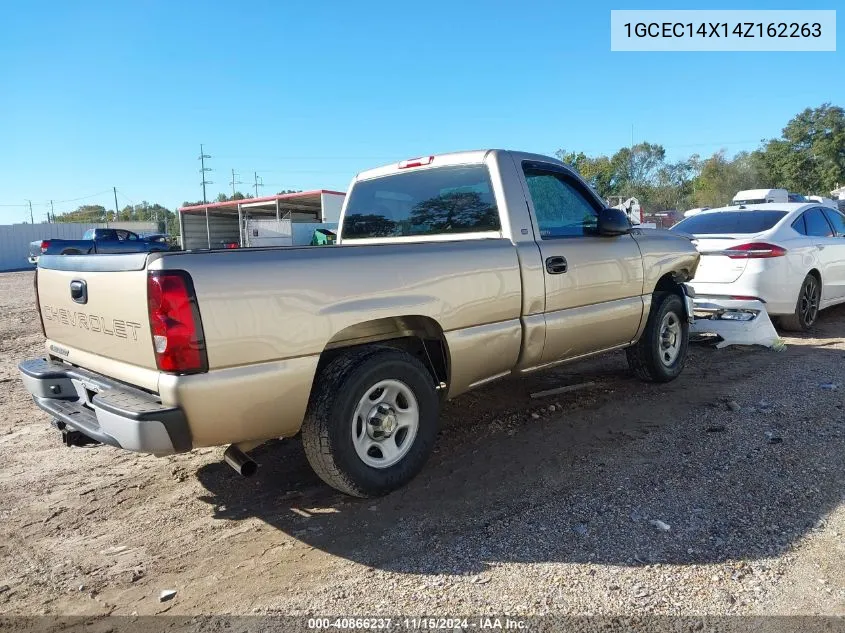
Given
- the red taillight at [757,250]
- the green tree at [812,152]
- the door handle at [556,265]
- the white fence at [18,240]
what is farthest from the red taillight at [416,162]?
the green tree at [812,152]

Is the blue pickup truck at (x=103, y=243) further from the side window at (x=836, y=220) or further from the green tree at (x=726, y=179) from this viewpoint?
the green tree at (x=726, y=179)

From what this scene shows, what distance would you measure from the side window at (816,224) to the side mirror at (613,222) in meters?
4.85

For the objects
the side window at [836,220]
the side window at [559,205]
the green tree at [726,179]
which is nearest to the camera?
the side window at [559,205]

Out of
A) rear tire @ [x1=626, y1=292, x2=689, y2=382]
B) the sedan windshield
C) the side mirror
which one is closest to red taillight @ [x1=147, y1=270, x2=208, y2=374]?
the side mirror

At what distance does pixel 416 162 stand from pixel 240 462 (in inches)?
103

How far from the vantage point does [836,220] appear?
867 centimetres

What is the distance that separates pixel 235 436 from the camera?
279 cm

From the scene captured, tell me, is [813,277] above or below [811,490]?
above

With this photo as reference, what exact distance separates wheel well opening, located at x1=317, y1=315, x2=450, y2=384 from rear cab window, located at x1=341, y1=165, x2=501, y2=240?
3.04 feet

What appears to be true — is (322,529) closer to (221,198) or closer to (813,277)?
(813,277)

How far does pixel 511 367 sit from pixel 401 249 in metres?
1.24

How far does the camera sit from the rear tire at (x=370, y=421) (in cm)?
303

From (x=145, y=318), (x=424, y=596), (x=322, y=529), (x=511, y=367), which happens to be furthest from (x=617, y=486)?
(x=145, y=318)

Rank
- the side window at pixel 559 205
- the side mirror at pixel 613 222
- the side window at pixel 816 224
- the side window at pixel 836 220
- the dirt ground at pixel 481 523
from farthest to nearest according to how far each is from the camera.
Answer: the side window at pixel 836 220, the side window at pixel 816 224, the side mirror at pixel 613 222, the side window at pixel 559 205, the dirt ground at pixel 481 523
